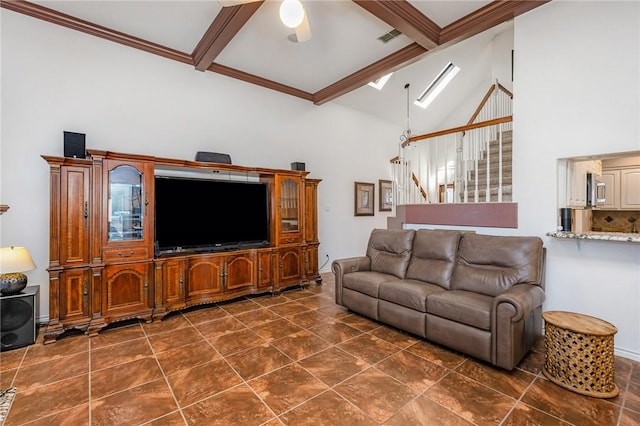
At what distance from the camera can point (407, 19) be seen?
3.28 meters

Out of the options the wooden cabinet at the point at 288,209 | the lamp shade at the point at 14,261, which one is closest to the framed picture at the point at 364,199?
the wooden cabinet at the point at 288,209

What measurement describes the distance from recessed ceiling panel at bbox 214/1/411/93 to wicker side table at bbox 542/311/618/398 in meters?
3.66

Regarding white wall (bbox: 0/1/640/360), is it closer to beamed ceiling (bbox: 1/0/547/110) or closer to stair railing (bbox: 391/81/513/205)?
beamed ceiling (bbox: 1/0/547/110)

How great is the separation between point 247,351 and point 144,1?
12.3 feet

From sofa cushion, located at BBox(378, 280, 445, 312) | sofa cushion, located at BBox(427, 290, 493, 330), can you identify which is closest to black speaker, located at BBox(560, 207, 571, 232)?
sofa cushion, located at BBox(427, 290, 493, 330)

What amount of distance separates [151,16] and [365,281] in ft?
12.9

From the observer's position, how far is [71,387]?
7.12 ft

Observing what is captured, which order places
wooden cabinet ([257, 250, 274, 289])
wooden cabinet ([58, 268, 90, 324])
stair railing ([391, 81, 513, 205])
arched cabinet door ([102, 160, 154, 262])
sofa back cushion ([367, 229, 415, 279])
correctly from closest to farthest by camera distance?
wooden cabinet ([58, 268, 90, 324]) < arched cabinet door ([102, 160, 154, 262]) < sofa back cushion ([367, 229, 415, 279]) < stair railing ([391, 81, 513, 205]) < wooden cabinet ([257, 250, 274, 289])

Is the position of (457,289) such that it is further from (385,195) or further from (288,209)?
(385,195)

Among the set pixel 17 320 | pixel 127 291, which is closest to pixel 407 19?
pixel 127 291

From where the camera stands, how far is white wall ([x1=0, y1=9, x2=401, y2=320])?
3135 millimetres

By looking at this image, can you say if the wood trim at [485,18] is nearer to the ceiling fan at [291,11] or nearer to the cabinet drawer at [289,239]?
the ceiling fan at [291,11]

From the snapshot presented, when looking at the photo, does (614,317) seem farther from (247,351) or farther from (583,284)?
→ (247,351)

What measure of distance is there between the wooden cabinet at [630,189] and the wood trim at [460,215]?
2.74 m
